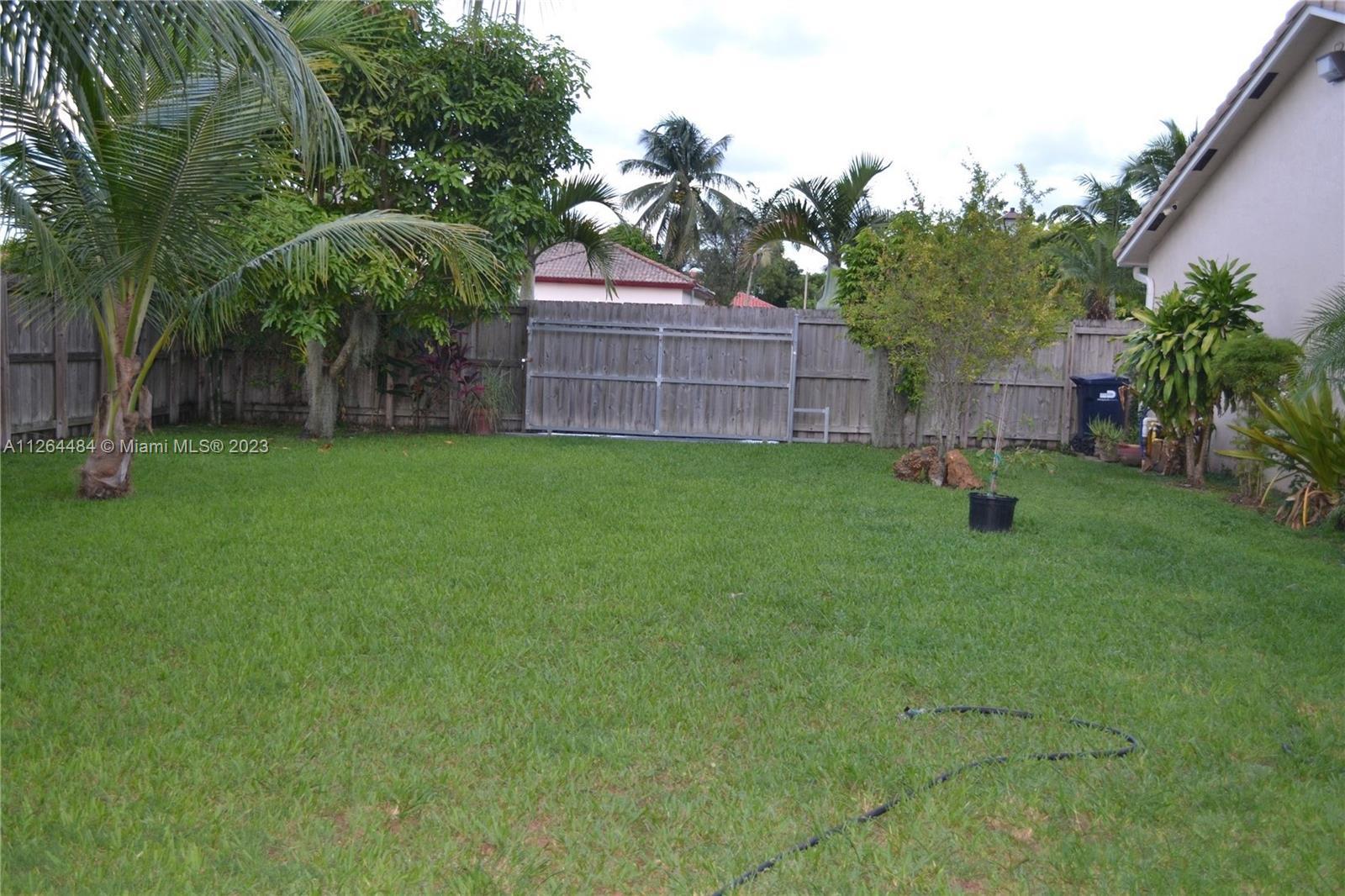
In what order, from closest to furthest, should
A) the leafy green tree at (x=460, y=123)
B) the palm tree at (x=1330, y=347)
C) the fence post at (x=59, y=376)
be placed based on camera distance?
the palm tree at (x=1330, y=347) → the fence post at (x=59, y=376) → the leafy green tree at (x=460, y=123)

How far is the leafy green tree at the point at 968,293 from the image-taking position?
11.2 meters

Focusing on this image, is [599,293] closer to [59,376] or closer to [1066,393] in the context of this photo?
[1066,393]

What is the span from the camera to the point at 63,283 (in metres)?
8.33

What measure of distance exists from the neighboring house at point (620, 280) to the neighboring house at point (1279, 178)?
Answer: 68.4ft

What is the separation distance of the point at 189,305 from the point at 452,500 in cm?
289

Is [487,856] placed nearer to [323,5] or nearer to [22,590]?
[22,590]

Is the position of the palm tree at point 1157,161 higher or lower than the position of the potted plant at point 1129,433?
higher

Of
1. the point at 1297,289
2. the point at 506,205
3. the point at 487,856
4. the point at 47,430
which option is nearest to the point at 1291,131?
the point at 1297,289

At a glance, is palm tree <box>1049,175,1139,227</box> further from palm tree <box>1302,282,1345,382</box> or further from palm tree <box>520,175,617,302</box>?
palm tree <box>1302,282,1345,382</box>

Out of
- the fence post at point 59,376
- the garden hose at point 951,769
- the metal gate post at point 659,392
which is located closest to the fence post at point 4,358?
the fence post at point 59,376

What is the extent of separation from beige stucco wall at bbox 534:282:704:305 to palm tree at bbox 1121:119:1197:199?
13.1 meters

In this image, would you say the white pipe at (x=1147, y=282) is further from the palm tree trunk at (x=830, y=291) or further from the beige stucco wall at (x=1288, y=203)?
the palm tree trunk at (x=830, y=291)

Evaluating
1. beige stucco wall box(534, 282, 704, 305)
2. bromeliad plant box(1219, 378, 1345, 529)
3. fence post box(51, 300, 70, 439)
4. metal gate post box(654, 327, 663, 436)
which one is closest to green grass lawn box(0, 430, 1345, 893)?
bromeliad plant box(1219, 378, 1345, 529)

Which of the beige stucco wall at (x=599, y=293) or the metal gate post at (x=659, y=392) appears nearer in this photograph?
the metal gate post at (x=659, y=392)
